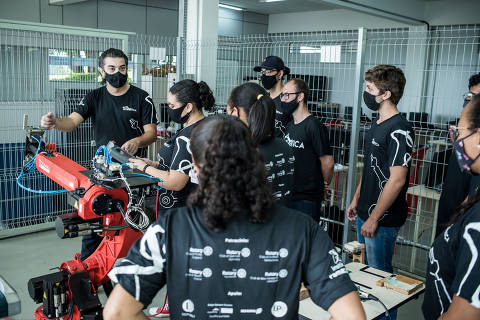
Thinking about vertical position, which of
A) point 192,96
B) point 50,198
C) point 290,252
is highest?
point 192,96

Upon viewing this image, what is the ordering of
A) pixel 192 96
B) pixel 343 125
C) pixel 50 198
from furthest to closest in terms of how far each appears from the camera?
pixel 50 198 → pixel 343 125 → pixel 192 96

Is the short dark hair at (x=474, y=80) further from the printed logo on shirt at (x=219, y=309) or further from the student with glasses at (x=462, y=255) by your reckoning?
the printed logo on shirt at (x=219, y=309)

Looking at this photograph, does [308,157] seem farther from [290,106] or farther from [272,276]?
[272,276]

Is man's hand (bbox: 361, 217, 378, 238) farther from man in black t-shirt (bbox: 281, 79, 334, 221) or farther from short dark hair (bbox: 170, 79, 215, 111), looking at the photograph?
short dark hair (bbox: 170, 79, 215, 111)

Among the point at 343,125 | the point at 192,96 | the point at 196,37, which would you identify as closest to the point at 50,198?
the point at 196,37

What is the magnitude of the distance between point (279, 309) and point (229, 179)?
1.15ft

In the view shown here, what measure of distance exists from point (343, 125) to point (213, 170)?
10.1ft

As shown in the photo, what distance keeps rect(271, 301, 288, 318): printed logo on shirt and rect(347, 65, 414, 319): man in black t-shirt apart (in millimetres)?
1540

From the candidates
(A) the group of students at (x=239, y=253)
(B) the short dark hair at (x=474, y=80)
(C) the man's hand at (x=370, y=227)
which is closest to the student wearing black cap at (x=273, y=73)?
(C) the man's hand at (x=370, y=227)

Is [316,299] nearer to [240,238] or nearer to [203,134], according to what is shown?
[240,238]

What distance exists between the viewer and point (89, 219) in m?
1.93

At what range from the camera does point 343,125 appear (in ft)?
12.7

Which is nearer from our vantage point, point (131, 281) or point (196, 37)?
point (131, 281)

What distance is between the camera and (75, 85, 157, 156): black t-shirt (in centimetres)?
321
